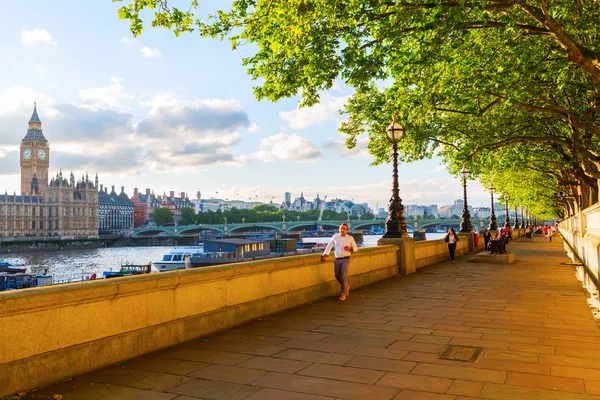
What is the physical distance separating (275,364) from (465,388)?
1.99m

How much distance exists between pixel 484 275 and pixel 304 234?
15190cm

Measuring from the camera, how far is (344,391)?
4.79 m

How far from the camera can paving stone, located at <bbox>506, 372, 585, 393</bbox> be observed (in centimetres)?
493

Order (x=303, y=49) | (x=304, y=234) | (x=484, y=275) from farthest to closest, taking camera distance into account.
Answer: (x=304, y=234)
(x=484, y=275)
(x=303, y=49)

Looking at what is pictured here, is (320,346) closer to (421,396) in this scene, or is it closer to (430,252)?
(421,396)

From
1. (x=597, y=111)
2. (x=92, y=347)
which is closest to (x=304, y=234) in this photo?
(x=597, y=111)

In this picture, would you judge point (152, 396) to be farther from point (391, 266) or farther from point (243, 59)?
point (391, 266)

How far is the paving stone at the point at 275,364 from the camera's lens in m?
5.52

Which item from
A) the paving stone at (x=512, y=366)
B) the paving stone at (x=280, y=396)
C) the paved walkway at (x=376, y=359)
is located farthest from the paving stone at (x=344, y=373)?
the paving stone at (x=512, y=366)

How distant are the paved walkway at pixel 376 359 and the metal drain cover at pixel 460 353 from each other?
0.09 meters

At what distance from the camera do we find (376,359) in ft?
19.4

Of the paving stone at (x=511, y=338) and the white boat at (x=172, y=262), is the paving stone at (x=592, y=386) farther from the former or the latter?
the white boat at (x=172, y=262)

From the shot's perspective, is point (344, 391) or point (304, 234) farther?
point (304, 234)

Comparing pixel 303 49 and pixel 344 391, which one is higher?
pixel 303 49
